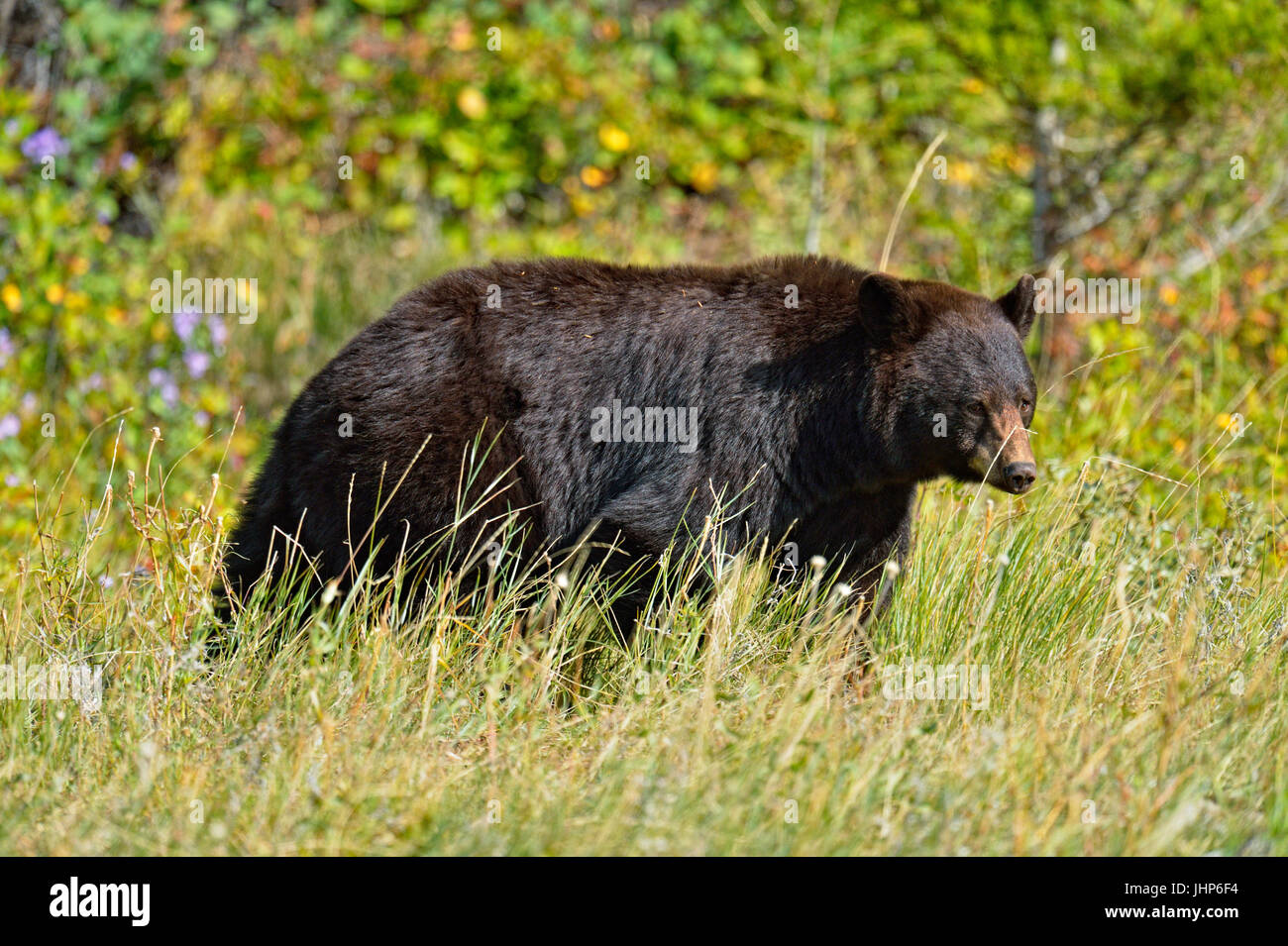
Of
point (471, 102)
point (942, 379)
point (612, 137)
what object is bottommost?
point (942, 379)

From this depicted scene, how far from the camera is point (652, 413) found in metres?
4.55

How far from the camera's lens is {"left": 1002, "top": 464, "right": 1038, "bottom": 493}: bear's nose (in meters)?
4.18

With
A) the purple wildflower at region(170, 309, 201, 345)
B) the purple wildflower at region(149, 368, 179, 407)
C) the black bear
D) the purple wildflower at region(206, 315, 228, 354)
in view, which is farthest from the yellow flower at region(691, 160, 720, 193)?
the black bear

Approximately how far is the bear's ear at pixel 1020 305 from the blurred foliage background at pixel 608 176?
0.57 meters

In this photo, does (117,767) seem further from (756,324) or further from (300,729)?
(756,324)

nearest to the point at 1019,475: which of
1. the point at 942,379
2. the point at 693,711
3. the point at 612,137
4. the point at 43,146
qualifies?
the point at 942,379

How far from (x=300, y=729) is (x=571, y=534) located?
1455 mm

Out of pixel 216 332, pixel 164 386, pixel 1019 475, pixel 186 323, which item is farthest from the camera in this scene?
pixel 216 332

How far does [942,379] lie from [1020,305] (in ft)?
1.36

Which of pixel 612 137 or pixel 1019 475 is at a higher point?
pixel 612 137

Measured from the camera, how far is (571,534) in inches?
182

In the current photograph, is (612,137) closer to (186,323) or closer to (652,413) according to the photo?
(186,323)
